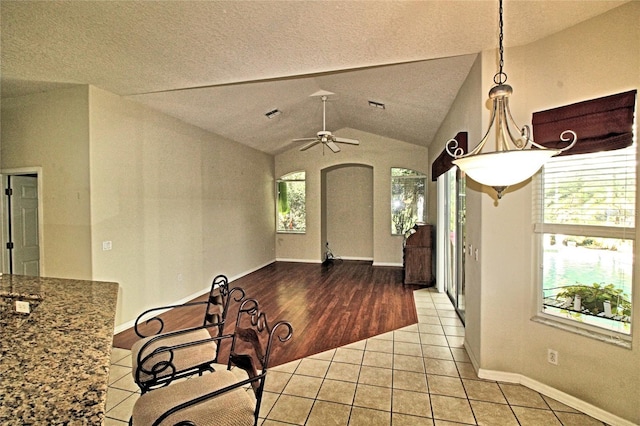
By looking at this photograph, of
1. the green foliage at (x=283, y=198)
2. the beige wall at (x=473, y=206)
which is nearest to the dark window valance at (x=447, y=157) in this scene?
the beige wall at (x=473, y=206)

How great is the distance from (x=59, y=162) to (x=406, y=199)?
6531mm

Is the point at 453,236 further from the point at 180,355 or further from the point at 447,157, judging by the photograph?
the point at 180,355

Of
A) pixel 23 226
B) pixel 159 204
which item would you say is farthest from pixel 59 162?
pixel 23 226

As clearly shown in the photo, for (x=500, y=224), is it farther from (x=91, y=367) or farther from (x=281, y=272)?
(x=281, y=272)

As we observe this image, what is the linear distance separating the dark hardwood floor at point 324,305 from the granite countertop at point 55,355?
194 cm

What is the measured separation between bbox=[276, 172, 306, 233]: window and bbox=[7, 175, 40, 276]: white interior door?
5.06 metres

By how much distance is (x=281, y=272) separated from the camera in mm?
7109

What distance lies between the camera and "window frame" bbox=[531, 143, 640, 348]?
2.02 metres

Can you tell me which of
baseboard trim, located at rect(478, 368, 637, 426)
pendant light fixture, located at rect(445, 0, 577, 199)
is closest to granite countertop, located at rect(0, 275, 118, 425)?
pendant light fixture, located at rect(445, 0, 577, 199)

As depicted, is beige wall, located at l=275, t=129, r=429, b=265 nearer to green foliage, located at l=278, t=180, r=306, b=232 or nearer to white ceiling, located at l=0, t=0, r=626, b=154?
green foliage, located at l=278, t=180, r=306, b=232

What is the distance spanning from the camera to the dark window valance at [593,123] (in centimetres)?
200

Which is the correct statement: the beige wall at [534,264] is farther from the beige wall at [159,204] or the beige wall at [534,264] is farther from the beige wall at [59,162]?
the beige wall at [59,162]

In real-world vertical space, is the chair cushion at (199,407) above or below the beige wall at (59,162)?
below

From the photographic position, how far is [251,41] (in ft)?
8.25
